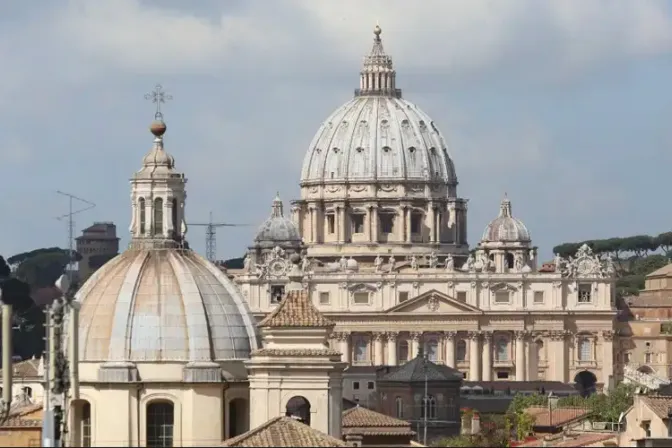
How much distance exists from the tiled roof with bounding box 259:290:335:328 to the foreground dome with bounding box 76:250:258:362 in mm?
697

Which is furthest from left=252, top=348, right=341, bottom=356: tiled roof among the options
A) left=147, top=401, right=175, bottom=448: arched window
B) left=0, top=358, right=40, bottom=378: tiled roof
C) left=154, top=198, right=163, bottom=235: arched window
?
left=0, top=358, right=40, bottom=378: tiled roof

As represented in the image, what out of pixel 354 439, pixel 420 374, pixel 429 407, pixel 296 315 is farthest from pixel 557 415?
pixel 296 315

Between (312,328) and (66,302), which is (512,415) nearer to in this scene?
(312,328)

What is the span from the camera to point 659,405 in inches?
3327

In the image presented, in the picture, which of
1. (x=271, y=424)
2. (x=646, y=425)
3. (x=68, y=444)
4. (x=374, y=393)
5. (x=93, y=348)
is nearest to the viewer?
(x=68, y=444)

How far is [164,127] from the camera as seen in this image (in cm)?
7588

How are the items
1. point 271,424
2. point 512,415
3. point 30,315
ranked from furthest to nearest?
point 30,315 → point 512,415 → point 271,424

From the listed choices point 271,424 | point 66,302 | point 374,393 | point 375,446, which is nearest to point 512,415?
point 374,393

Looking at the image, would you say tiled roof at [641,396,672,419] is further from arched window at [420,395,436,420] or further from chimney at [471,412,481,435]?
arched window at [420,395,436,420]

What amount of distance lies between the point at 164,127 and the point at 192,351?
593 cm

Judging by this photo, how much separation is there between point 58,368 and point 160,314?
18.8m

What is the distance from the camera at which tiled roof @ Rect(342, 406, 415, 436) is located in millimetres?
80500

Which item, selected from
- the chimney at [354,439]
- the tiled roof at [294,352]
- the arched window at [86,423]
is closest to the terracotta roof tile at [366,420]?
the chimney at [354,439]

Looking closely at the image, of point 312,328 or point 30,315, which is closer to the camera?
point 312,328
